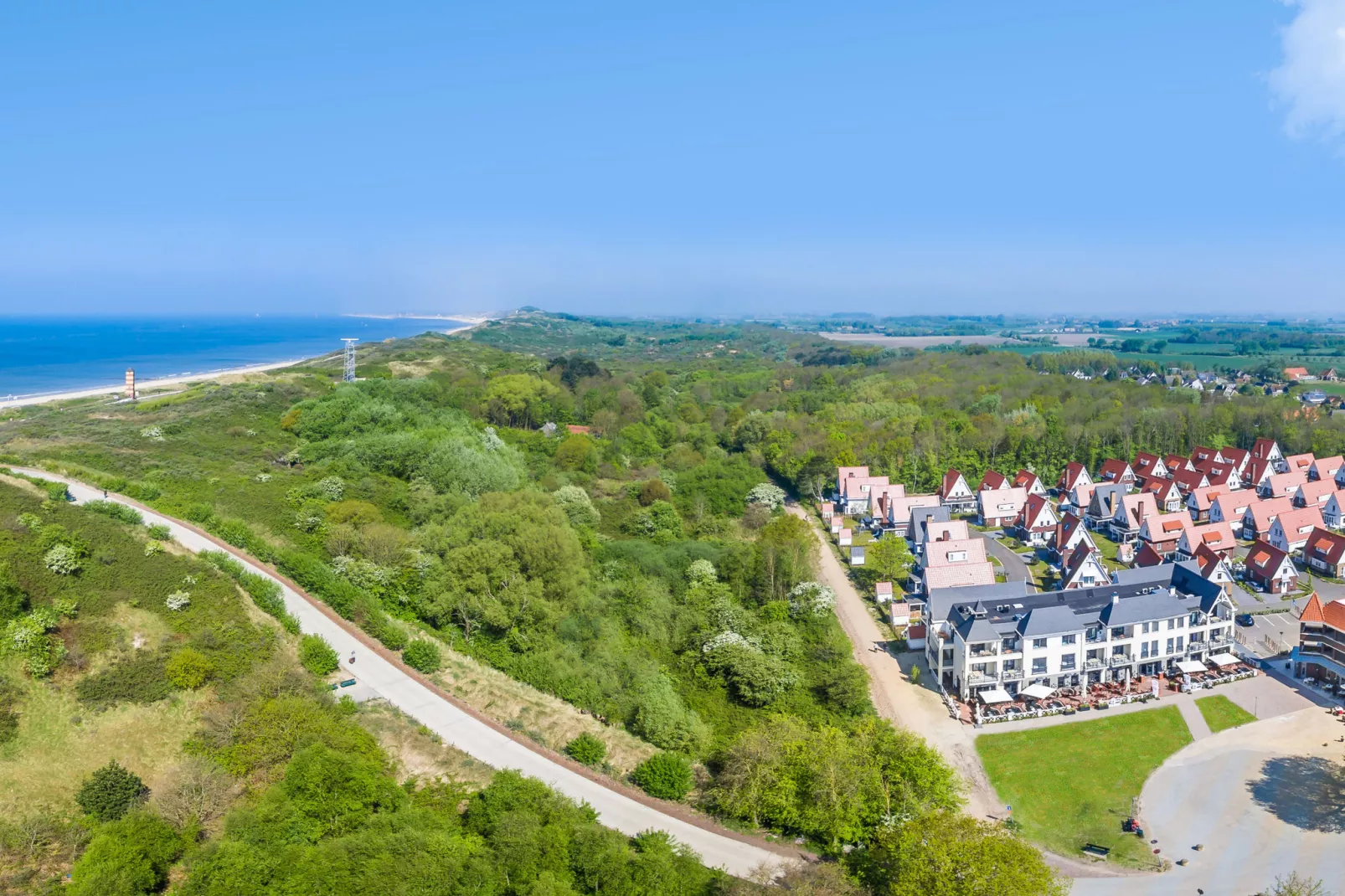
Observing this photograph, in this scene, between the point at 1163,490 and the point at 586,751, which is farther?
the point at 1163,490

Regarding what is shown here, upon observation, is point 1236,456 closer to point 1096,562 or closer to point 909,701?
point 1096,562

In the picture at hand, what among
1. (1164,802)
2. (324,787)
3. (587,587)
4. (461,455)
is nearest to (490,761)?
(324,787)

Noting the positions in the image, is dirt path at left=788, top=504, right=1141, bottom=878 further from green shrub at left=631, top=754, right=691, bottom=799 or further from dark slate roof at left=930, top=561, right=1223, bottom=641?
green shrub at left=631, top=754, right=691, bottom=799

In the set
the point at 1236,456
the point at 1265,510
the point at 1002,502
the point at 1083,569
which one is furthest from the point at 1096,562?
the point at 1236,456

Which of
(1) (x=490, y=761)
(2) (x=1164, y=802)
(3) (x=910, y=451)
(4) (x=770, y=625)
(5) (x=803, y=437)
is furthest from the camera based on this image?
(5) (x=803, y=437)

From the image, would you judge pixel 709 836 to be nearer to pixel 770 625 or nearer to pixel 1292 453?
pixel 770 625

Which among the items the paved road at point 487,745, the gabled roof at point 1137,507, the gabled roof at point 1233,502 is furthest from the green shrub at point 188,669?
the gabled roof at point 1233,502
